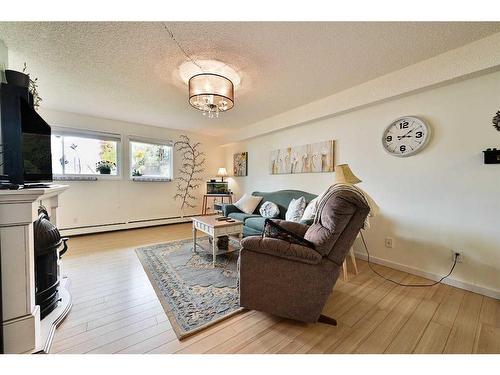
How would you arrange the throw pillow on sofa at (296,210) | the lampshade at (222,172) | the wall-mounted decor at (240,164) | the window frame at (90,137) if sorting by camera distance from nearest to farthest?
1. the throw pillow on sofa at (296,210)
2. the window frame at (90,137)
3. the wall-mounted decor at (240,164)
4. the lampshade at (222,172)

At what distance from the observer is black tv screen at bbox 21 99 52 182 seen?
1.49 meters

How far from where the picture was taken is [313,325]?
1441 millimetres

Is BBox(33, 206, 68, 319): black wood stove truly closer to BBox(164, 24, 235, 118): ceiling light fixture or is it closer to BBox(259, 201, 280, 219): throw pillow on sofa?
BBox(164, 24, 235, 118): ceiling light fixture

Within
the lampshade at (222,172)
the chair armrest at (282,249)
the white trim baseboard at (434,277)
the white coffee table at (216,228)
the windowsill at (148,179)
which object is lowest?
the white trim baseboard at (434,277)

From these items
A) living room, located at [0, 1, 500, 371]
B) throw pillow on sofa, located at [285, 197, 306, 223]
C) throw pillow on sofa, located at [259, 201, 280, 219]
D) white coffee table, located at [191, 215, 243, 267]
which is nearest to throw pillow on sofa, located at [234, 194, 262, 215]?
throw pillow on sofa, located at [259, 201, 280, 219]

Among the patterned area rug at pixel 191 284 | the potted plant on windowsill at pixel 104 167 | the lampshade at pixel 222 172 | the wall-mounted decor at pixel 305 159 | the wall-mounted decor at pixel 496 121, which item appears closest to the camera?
the patterned area rug at pixel 191 284

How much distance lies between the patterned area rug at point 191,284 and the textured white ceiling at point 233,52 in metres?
2.30

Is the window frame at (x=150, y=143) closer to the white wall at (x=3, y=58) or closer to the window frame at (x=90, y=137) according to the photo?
the window frame at (x=90, y=137)

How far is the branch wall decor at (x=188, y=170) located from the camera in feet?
16.2

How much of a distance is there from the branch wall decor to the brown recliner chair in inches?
154

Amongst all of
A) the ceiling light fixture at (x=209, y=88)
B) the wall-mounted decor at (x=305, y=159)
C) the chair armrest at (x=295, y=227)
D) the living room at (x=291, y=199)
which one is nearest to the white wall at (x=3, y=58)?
the living room at (x=291, y=199)

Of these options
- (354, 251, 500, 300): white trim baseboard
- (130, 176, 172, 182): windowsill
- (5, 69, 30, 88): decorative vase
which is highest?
(5, 69, 30, 88): decorative vase
